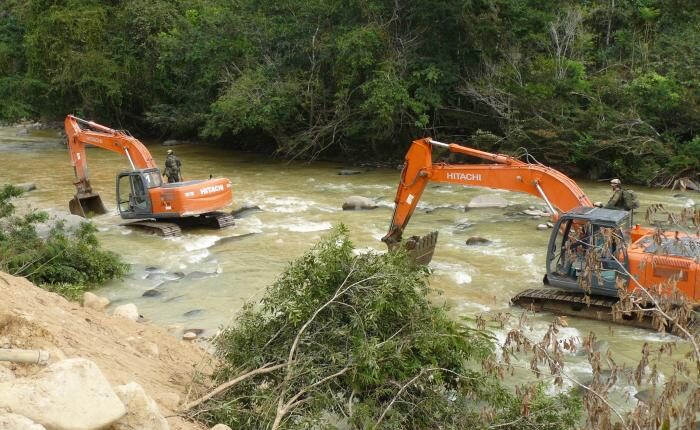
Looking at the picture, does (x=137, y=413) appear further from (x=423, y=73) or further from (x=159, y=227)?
(x=423, y=73)

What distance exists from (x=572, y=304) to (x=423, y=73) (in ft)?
46.1

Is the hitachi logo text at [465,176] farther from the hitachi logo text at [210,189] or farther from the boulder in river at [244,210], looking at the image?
the boulder in river at [244,210]

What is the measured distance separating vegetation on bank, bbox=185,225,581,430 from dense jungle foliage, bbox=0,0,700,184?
1545 centimetres

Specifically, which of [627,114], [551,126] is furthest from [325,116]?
[627,114]

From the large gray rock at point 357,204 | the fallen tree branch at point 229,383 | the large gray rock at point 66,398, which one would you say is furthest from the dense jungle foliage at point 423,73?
the large gray rock at point 66,398

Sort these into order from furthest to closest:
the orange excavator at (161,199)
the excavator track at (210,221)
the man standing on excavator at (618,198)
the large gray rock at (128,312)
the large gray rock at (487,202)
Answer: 1. the large gray rock at (487,202)
2. the excavator track at (210,221)
3. the orange excavator at (161,199)
4. the man standing on excavator at (618,198)
5. the large gray rock at (128,312)

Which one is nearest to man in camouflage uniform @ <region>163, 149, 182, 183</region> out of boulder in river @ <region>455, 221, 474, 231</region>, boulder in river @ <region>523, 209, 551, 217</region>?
boulder in river @ <region>455, 221, 474, 231</region>

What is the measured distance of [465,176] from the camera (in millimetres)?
12367

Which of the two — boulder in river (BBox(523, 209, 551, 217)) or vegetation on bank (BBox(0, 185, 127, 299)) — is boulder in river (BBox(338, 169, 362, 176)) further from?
vegetation on bank (BBox(0, 185, 127, 299))

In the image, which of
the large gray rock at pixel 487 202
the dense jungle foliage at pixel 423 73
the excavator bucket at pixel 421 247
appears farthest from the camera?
the dense jungle foliage at pixel 423 73

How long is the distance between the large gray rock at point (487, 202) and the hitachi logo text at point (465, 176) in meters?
6.00

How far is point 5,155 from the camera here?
28.5 meters

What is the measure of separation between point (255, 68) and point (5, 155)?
10282 millimetres

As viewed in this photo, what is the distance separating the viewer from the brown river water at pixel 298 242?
1108cm
